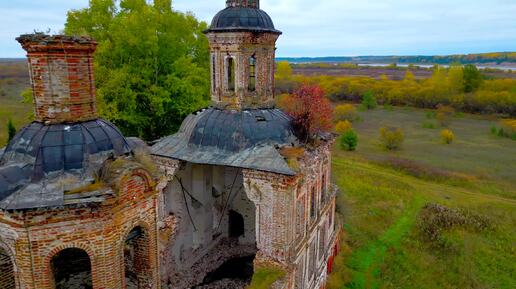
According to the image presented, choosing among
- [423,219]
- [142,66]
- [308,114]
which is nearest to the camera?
[308,114]

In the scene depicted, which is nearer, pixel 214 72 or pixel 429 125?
pixel 214 72

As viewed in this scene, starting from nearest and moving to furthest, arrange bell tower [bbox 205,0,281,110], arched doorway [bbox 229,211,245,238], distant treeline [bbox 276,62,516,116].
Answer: bell tower [bbox 205,0,281,110]
arched doorway [bbox 229,211,245,238]
distant treeline [bbox 276,62,516,116]

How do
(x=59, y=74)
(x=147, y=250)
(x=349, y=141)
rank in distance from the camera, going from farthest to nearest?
(x=349, y=141) < (x=147, y=250) < (x=59, y=74)

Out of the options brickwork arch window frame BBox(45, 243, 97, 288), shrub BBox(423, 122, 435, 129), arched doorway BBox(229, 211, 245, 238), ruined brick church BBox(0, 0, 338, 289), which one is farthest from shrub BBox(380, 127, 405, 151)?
brickwork arch window frame BBox(45, 243, 97, 288)

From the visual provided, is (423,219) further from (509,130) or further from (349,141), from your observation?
(509,130)

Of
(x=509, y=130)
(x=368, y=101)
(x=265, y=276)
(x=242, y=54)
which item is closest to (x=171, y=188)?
(x=265, y=276)

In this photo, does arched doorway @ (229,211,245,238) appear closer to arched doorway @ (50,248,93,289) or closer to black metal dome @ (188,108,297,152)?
black metal dome @ (188,108,297,152)

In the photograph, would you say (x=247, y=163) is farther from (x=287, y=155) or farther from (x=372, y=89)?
(x=372, y=89)
